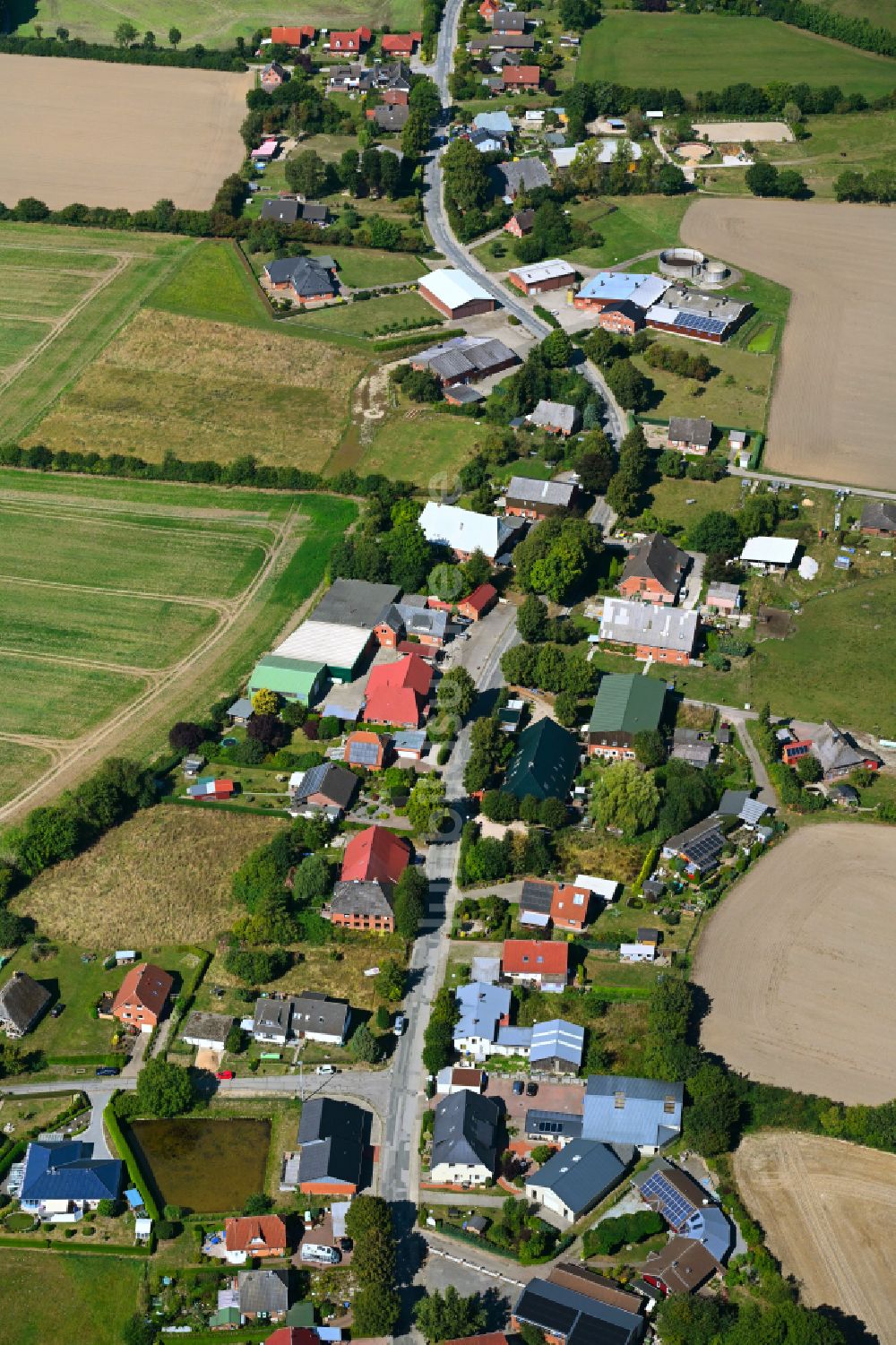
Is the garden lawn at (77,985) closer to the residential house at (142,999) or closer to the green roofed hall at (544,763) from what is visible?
the residential house at (142,999)

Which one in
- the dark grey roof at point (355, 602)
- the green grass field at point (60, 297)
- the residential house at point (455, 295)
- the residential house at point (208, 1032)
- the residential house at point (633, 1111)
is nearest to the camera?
the residential house at point (633, 1111)

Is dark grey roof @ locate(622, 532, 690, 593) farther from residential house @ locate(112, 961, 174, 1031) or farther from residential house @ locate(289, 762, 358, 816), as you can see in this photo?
residential house @ locate(112, 961, 174, 1031)

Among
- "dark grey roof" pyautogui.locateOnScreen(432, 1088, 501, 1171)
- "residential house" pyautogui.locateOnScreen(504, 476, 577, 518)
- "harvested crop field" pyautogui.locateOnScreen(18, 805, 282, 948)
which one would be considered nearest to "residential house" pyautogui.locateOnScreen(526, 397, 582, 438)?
"residential house" pyautogui.locateOnScreen(504, 476, 577, 518)

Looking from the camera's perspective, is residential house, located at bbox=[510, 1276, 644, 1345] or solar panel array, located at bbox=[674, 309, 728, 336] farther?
solar panel array, located at bbox=[674, 309, 728, 336]

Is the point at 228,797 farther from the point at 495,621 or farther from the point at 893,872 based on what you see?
the point at 893,872

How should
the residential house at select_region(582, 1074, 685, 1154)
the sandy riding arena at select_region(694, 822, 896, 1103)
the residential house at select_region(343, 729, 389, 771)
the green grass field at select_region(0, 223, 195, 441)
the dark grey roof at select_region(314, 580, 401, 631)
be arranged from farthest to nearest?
the green grass field at select_region(0, 223, 195, 441) < the dark grey roof at select_region(314, 580, 401, 631) < the residential house at select_region(343, 729, 389, 771) < the sandy riding arena at select_region(694, 822, 896, 1103) < the residential house at select_region(582, 1074, 685, 1154)

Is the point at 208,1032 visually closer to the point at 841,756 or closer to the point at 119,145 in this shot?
the point at 841,756

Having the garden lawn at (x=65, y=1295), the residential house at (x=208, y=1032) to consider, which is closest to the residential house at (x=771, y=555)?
the residential house at (x=208, y=1032)

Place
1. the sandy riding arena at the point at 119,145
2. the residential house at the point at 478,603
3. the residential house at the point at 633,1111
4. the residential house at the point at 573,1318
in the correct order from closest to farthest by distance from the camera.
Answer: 1. the residential house at the point at 573,1318
2. the residential house at the point at 633,1111
3. the residential house at the point at 478,603
4. the sandy riding arena at the point at 119,145
